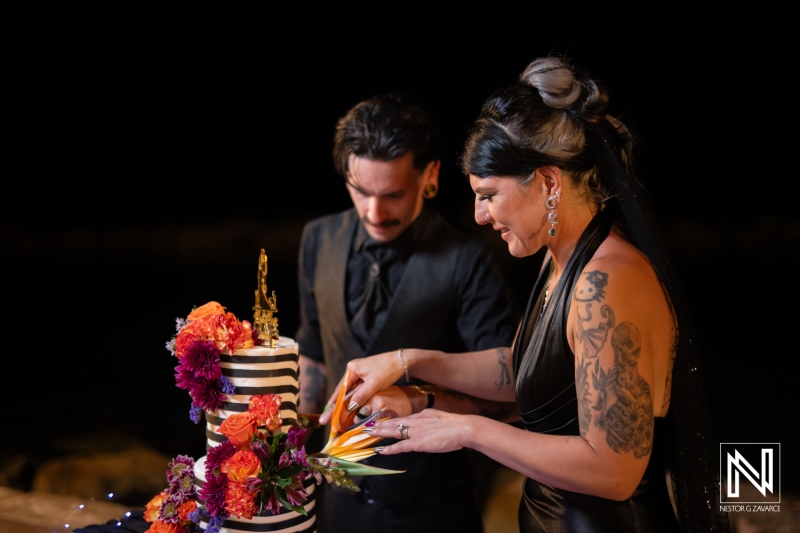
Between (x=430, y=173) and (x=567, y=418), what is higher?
(x=430, y=173)

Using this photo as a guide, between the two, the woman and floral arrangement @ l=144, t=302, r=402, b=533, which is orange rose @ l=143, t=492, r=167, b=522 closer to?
floral arrangement @ l=144, t=302, r=402, b=533

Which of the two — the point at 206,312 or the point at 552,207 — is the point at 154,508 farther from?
the point at 552,207

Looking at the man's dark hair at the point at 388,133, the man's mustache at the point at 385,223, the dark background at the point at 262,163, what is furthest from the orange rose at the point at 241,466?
the dark background at the point at 262,163

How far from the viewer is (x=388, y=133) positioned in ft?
8.54

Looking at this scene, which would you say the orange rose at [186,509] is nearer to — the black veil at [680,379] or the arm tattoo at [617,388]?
the arm tattoo at [617,388]

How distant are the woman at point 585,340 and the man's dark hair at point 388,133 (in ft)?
2.22

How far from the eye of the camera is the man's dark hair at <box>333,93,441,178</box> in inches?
102

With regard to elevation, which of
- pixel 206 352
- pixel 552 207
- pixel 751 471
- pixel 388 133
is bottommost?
pixel 751 471

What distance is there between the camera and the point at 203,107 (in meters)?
4.32

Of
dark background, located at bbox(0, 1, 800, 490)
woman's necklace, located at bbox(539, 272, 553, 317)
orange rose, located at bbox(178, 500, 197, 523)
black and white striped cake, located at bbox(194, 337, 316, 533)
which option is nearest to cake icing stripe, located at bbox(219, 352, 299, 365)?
black and white striped cake, located at bbox(194, 337, 316, 533)

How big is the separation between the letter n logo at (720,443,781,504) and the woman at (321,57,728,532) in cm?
211

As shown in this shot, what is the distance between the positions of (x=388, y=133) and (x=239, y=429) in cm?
115

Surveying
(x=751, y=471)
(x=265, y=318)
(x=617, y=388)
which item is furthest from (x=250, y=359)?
(x=751, y=471)

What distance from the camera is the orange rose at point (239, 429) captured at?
1.86 m
